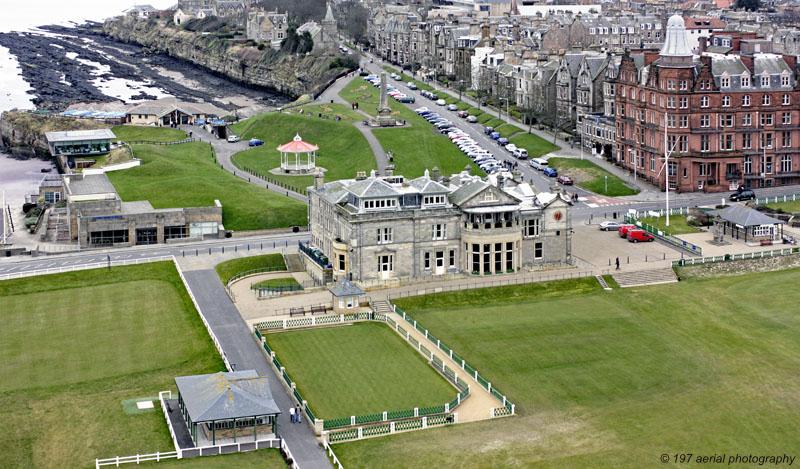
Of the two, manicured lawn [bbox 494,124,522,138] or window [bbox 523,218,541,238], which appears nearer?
window [bbox 523,218,541,238]

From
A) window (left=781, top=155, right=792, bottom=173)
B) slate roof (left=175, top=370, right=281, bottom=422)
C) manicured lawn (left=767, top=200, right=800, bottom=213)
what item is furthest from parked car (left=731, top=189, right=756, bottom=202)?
slate roof (left=175, top=370, right=281, bottom=422)

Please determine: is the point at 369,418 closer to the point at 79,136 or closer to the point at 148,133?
the point at 79,136

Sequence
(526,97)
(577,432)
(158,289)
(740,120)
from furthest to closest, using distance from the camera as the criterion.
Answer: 1. (526,97)
2. (740,120)
3. (158,289)
4. (577,432)

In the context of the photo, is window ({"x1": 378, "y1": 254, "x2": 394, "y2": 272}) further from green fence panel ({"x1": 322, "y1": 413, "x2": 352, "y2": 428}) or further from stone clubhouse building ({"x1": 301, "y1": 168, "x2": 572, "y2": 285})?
green fence panel ({"x1": 322, "y1": 413, "x2": 352, "y2": 428})

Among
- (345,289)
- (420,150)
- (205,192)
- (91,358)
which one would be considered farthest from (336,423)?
(420,150)

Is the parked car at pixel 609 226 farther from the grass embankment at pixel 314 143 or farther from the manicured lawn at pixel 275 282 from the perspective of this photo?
the grass embankment at pixel 314 143

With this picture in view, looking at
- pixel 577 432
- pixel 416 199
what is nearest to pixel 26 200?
pixel 416 199

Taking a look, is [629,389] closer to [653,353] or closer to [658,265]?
[653,353]
